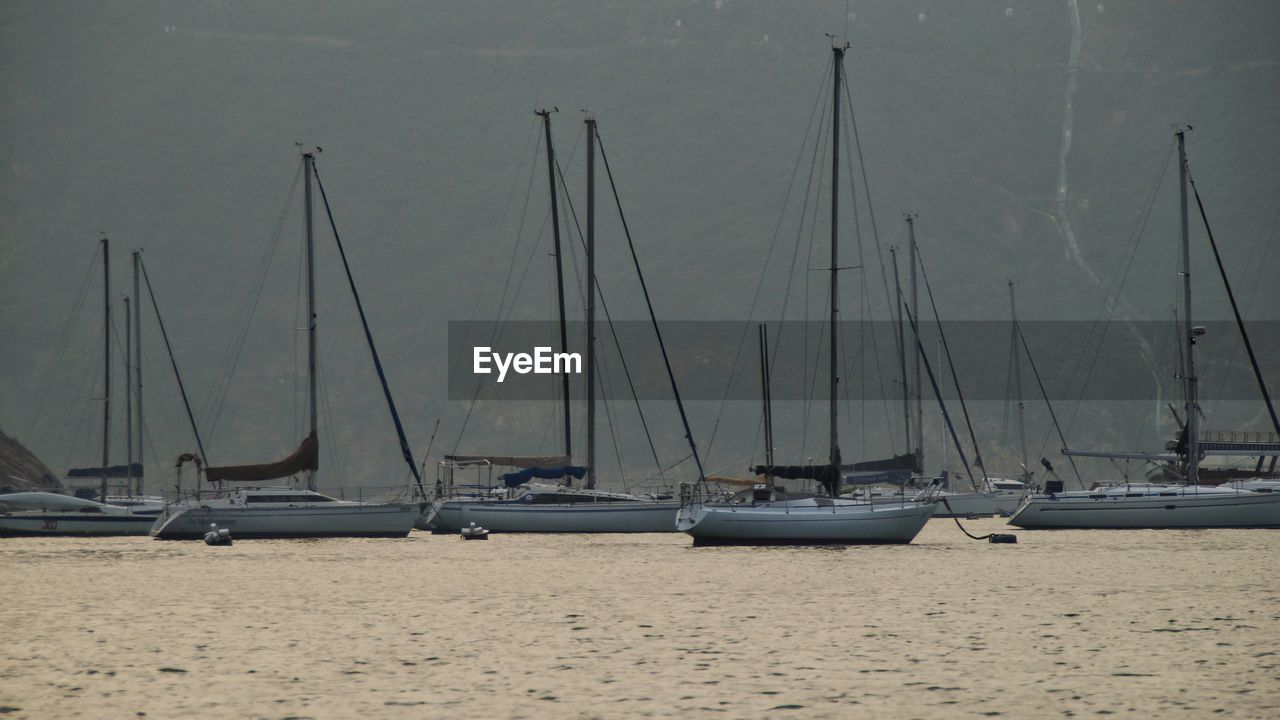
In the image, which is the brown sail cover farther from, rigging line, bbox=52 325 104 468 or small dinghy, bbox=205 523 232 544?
rigging line, bbox=52 325 104 468

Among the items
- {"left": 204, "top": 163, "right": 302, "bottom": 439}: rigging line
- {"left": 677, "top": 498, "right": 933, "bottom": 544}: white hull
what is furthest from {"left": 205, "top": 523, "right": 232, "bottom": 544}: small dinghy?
{"left": 204, "top": 163, "right": 302, "bottom": 439}: rigging line

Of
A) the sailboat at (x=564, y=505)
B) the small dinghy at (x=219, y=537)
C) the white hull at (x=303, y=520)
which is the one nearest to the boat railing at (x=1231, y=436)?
the sailboat at (x=564, y=505)

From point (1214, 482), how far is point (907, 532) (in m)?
34.4

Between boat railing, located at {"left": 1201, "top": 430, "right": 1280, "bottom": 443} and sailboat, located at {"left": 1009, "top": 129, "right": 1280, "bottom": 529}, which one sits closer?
sailboat, located at {"left": 1009, "top": 129, "right": 1280, "bottom": 529}

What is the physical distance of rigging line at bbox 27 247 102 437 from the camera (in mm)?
168875

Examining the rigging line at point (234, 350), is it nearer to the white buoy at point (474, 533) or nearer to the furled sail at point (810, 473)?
the white buoy at point (474, 533)

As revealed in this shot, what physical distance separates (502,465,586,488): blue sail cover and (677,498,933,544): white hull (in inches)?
575

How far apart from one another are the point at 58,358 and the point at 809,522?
496ft

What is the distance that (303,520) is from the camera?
51.7m

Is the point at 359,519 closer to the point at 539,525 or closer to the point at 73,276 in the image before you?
the point at 539,525

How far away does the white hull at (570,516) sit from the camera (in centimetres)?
5491

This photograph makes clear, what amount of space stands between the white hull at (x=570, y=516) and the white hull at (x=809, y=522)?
9.97 meters

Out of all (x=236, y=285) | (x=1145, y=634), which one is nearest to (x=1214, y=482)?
(x=1145, y=634)

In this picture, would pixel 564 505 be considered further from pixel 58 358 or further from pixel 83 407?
pixel 58 358
